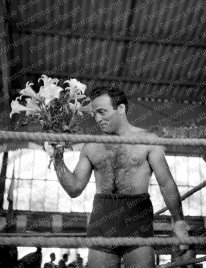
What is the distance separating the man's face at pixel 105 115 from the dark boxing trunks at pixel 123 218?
374 millimetres

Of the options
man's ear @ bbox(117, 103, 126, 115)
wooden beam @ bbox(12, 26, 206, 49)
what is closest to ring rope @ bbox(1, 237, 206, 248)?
man's ear @ bbox(117, 103, 126, 115)

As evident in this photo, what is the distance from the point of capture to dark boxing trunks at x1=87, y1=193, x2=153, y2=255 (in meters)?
2.03

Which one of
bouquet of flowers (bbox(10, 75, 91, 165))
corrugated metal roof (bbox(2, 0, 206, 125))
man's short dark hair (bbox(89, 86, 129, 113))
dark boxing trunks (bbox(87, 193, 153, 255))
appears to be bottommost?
dark boxing trunks (bbox(87, 193, 153, 255))

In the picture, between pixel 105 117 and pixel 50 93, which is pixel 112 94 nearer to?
pixel 105 117

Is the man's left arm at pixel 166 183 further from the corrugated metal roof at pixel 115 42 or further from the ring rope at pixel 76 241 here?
the corrugated metal roof at pixel 115 42

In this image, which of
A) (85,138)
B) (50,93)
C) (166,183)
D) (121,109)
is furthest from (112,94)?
(85,138)

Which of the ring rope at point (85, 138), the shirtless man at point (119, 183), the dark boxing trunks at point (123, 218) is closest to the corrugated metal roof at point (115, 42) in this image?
the shirtless man at point (119, 183)

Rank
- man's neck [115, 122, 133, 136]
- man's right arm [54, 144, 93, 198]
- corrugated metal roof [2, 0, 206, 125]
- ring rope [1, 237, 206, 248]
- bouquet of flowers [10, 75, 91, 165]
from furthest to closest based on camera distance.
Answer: corrugated metal roof [2, 0, 206, 125], man's neck [115, 122, 133, 136], man's right arm [54, 144, 93, 198], bouquet of flowers [10, 75, 91, 165], ring rope [1, 237, 206, 248]

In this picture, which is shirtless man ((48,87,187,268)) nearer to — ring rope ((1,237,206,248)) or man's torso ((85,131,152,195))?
man's torso ((85,131,152,195))

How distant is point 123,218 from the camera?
80.4 inches

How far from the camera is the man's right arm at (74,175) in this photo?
1982 mm

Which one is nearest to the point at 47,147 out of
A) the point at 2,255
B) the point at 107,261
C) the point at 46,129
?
the point at 46,129

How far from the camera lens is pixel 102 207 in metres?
2.09

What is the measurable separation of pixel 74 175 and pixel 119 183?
0.25 m
